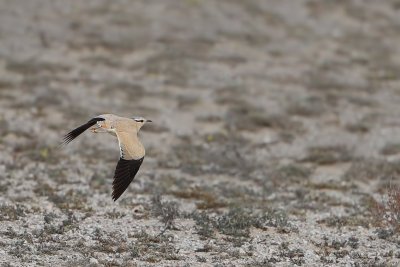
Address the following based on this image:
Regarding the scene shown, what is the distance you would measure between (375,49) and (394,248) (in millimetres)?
14659

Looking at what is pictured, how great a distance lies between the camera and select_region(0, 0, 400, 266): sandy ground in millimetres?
8711

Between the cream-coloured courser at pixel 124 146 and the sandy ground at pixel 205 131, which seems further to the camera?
the sandy ground at pixel 205 131

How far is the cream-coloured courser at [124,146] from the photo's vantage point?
7.64 metres

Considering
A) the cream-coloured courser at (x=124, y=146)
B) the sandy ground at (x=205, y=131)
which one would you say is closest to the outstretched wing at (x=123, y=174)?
the cream-coloured courser at (x=124, y=146)

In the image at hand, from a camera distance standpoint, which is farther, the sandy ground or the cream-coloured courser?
the sandy ground

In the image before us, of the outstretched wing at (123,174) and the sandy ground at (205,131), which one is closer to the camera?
the outstretched wing at (123,174)

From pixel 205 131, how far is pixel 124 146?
762cm

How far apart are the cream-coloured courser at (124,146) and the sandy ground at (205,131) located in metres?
0.98

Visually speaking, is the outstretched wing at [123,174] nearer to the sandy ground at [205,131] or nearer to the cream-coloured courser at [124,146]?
the cream-coloured courser at [124,146]

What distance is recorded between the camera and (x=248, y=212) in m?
9.94

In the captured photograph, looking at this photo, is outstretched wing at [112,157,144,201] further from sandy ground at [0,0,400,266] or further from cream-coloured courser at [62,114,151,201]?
sandy ground at [0,0,400,266]

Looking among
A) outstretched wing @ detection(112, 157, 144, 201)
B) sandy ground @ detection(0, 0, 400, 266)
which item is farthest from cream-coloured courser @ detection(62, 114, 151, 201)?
sandy ground @ detection(0, 0, 400, 266)

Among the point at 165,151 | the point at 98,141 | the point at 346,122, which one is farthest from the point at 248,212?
the point at 346,122

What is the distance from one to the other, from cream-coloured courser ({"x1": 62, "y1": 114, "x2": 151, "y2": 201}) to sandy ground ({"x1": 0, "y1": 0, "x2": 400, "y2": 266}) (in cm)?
98
